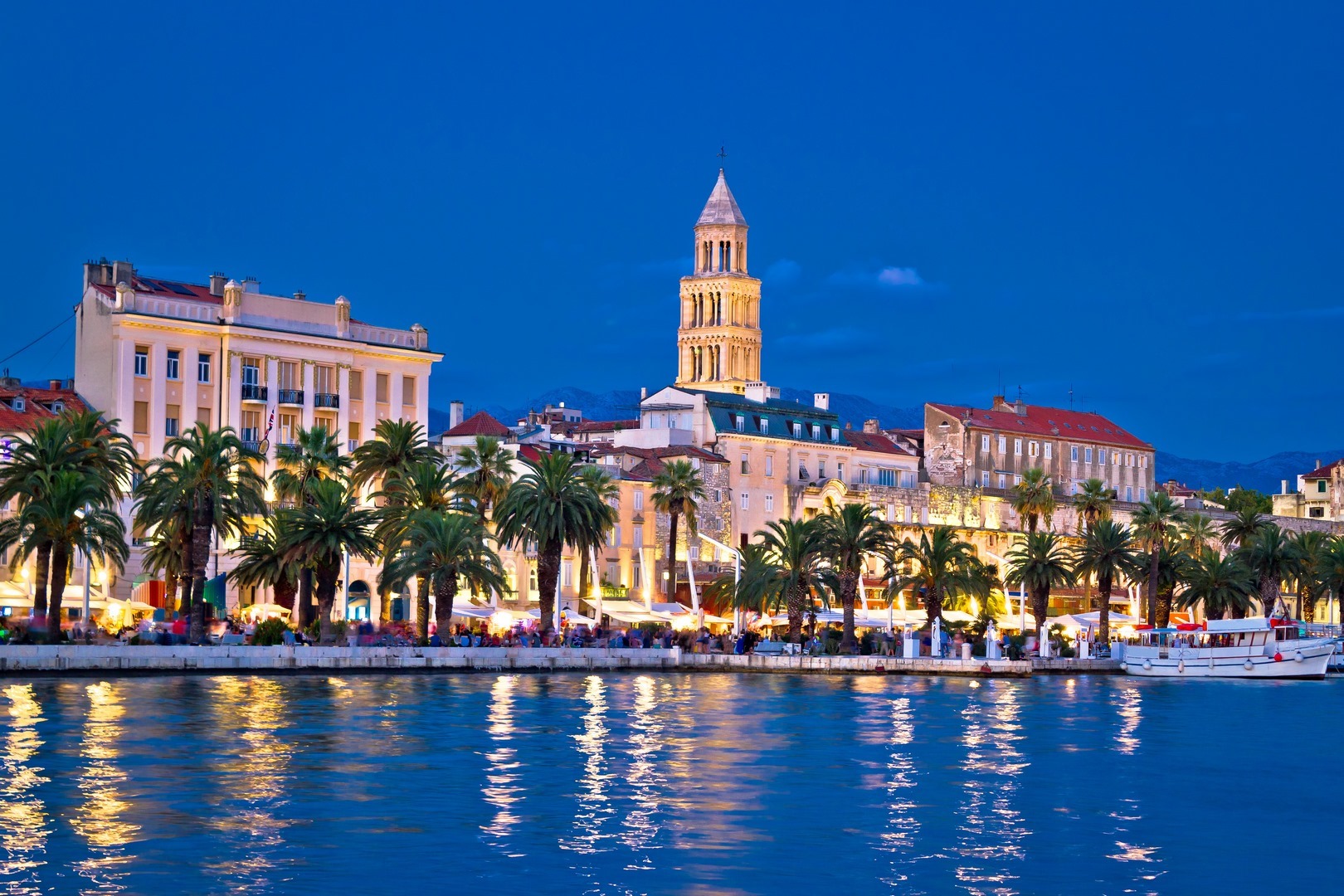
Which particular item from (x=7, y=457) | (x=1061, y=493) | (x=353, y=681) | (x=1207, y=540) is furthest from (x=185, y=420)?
(x=1207, y=540)

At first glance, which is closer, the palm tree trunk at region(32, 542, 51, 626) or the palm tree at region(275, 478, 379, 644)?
the palm tree trunk at region(32, 542, 51, 626)

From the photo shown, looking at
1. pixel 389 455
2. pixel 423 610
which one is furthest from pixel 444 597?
pixel 389 455

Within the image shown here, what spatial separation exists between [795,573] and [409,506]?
19.0 m

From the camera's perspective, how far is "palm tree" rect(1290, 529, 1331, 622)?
123 meters

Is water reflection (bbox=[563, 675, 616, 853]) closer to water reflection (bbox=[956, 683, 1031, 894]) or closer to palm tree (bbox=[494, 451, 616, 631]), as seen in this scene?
water reflection (bbox=[956, 683, 1031, 894])

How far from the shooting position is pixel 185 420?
96.3 metres

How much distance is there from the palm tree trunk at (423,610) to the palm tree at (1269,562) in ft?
180

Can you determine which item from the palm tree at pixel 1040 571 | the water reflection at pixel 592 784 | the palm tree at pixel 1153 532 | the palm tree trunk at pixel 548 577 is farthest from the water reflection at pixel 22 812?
the palm tree at pixel 1153 532

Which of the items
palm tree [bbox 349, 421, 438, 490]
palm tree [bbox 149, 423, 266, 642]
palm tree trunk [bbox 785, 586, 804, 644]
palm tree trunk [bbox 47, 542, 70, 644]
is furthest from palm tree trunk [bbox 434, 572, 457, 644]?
palm tree trunk [bbox 785, 586, 804, 644]

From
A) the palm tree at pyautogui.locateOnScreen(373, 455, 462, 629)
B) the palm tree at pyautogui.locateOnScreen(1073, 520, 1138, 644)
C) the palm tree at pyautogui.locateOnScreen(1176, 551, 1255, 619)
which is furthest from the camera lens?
the palm tree at pyautogui.locateOnScreen(1176, 551, 1255, 619)

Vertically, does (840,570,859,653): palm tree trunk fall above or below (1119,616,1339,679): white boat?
above

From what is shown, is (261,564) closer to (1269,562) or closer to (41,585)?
(41,585)

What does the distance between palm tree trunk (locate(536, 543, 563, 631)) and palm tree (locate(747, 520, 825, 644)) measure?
11.7m

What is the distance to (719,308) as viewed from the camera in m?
164
